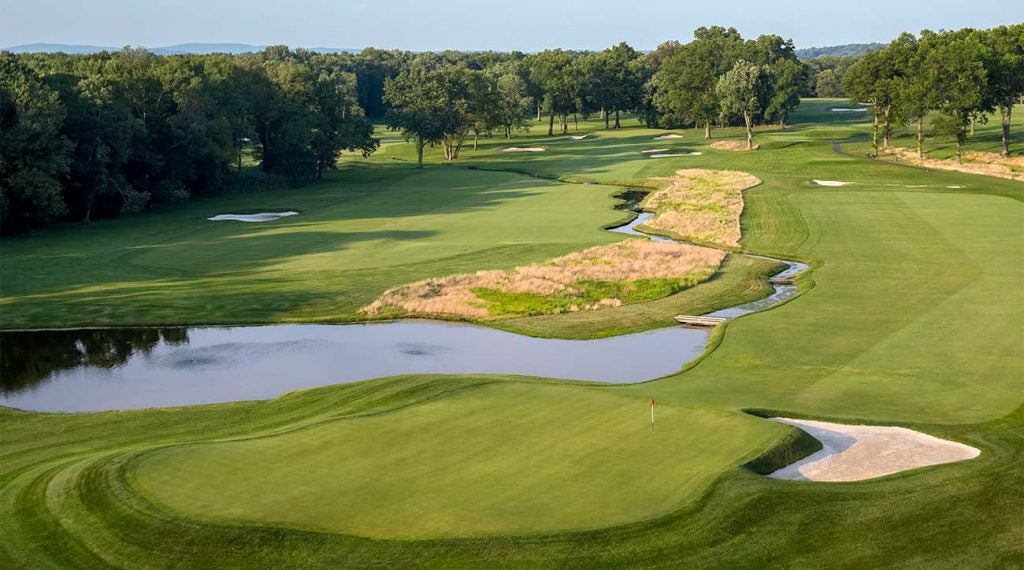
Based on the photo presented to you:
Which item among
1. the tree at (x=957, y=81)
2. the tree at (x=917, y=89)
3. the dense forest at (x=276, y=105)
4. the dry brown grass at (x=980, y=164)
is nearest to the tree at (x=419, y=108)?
the dense forest at (x=276, y=105)

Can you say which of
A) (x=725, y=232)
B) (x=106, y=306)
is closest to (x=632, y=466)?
(x=106, y=306)

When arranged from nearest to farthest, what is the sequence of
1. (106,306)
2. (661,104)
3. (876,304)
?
(876,304) → (106,306) → (661,104)

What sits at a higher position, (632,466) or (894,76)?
(894,76)

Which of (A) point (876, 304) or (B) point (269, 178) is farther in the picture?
(B) point (269, 178)

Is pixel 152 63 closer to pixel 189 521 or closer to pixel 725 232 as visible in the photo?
pixel 725 232

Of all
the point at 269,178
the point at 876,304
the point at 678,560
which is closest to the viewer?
the point at 678,560

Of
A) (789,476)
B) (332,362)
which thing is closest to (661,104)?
(332,362)
